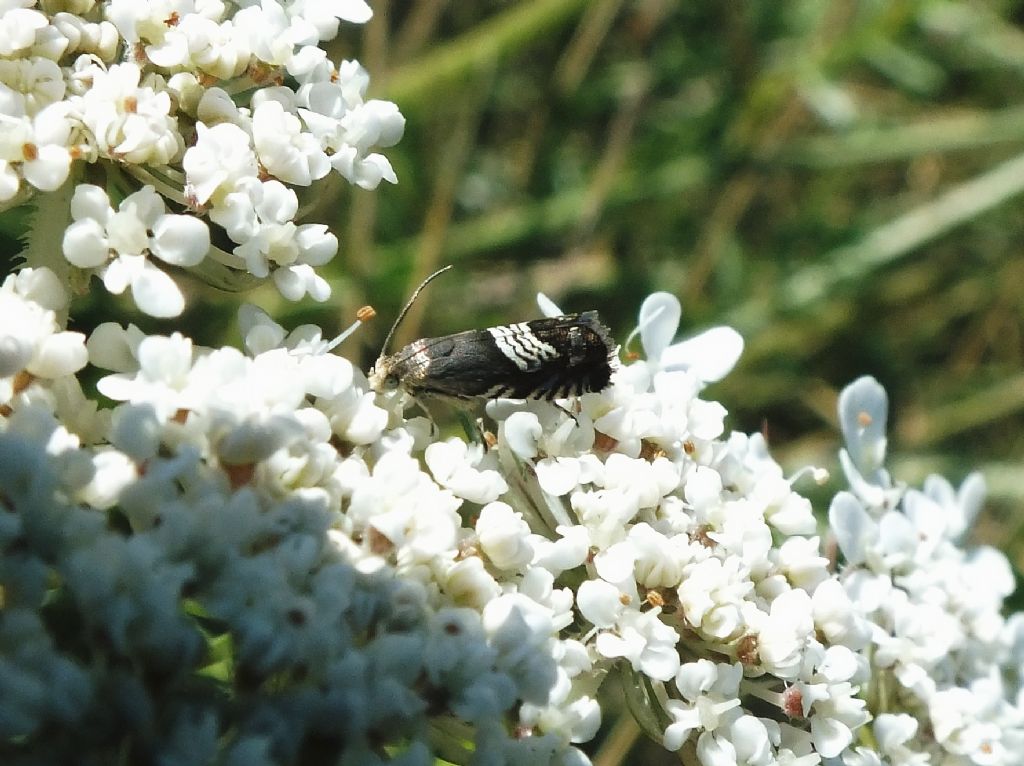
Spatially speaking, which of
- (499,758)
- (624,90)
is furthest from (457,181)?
(499,758)

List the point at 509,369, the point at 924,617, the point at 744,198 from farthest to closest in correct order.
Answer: the point at 744,198
the point at 924,617
the point at 509,369

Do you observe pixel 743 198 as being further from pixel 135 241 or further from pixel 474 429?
pixel 135 241

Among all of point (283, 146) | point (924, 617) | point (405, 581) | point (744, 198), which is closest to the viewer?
point (405, 581)

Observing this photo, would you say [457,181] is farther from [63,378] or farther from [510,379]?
[63,378]

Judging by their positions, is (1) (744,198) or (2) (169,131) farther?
(1) (744,198)

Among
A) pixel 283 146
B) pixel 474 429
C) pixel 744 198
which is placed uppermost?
pixel 283 146

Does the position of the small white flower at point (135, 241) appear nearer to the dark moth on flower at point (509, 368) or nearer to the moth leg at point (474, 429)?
the dark moth on flower at point (509, 368)

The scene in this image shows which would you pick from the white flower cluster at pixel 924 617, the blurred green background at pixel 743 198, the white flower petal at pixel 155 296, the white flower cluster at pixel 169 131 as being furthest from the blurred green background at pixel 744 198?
the white flower petal at pixel 155 296

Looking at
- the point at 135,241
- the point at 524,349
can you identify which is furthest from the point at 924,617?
the point at 135,241
